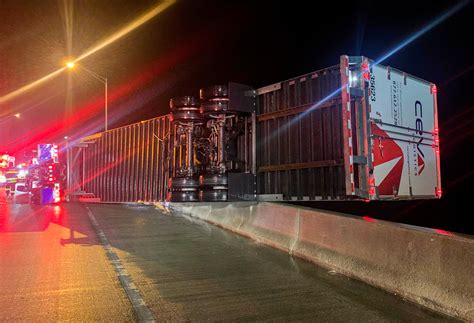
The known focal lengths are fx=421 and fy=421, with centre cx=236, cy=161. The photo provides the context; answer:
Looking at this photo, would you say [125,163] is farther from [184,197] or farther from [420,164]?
[420,164]

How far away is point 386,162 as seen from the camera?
708cm

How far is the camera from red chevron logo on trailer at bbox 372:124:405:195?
687 centimetres

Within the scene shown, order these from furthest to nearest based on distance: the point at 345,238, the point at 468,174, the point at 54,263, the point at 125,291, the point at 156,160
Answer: the point at 156,160, the point at 468,174, the point at 54,263, the point at 345,238, the point at 125,291

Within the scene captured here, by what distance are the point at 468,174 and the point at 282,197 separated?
18.6 ft

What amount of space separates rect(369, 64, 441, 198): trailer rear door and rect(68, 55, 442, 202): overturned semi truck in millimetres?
18

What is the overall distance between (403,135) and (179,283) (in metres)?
4.83

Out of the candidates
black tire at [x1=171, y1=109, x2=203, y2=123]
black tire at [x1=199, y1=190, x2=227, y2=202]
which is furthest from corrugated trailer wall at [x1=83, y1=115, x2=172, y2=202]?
black tire at [x1=199, y1=190, x2=227, y2=202]

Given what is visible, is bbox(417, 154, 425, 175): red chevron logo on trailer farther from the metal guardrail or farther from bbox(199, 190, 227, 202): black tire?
the metal guardrail

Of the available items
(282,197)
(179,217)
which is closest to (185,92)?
(179,217)

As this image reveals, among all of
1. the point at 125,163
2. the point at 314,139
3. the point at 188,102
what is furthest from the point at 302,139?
the point at 125,163

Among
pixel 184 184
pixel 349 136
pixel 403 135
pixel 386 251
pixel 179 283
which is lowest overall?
pixel 179 283

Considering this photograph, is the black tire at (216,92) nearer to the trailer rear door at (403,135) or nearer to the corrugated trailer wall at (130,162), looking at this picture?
the corrugated trailer wall at (130,162)

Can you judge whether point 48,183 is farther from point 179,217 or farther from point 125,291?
point 125,291

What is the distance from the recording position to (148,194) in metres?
12.9
